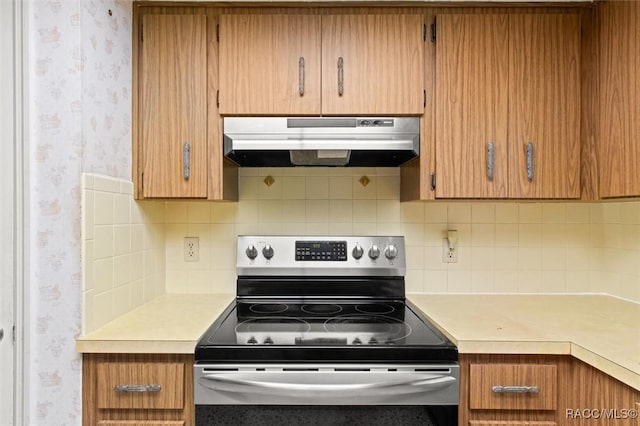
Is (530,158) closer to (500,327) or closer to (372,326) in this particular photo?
(500,327)

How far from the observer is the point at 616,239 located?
1878mm

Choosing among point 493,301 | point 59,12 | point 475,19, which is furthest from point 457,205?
point 59,12

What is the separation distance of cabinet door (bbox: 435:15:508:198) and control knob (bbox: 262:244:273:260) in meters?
0.81

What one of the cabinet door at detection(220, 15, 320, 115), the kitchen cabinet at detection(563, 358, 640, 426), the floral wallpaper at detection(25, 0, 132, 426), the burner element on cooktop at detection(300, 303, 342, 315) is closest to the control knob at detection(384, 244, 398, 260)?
the burner element on cooktop at detection(300, 303, 342, 315)

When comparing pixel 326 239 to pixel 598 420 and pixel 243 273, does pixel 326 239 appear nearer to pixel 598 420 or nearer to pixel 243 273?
pixel 243 273

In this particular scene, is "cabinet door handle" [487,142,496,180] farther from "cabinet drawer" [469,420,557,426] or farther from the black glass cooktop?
"cabinet drawer" [469,420,557,426]

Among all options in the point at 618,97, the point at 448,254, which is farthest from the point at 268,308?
the point at 618,97

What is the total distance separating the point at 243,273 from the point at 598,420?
55.1 inches

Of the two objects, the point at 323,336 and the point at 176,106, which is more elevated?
the point at 176,106

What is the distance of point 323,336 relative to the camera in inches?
53.7

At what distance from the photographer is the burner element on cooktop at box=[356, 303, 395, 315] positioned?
170cm

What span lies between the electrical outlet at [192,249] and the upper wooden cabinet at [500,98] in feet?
3.81

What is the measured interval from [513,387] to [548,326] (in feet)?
0.94

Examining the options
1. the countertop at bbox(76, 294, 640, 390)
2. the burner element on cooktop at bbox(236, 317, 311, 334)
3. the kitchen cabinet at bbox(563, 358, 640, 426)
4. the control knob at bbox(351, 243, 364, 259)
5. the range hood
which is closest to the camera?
the kitchen cabinet at bbox(563, 358, 640, 426)
